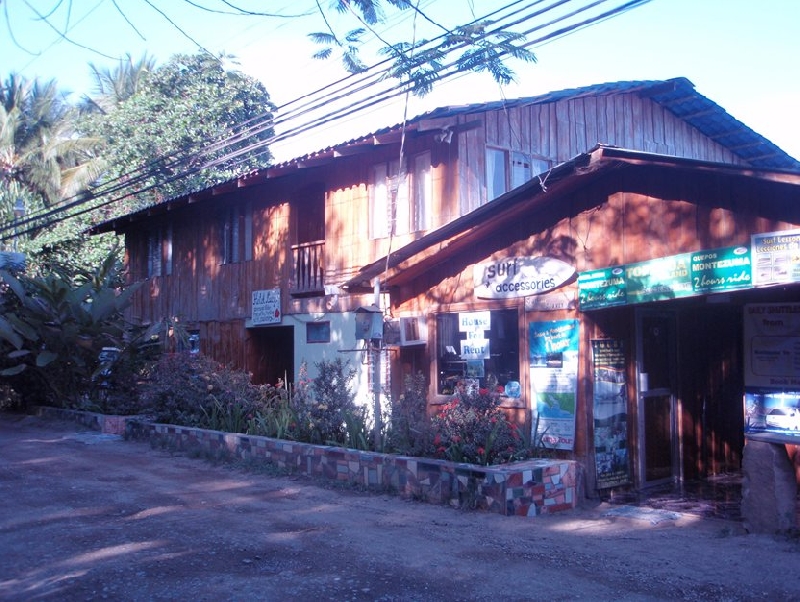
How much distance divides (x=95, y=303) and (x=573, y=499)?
34.5ft

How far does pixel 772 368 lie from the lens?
9.17 meters

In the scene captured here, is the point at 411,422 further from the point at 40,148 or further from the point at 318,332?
the point at 40,148

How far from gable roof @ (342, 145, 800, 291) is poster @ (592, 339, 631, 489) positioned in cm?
184

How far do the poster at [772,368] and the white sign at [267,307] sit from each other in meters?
9.38

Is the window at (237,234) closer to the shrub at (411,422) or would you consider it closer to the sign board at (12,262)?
the sign board at (12,262)

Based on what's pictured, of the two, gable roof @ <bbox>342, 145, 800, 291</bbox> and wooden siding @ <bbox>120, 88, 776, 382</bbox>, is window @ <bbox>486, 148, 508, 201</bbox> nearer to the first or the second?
wooden siding @ <bbox>120, 88, 776, 382</bbox>

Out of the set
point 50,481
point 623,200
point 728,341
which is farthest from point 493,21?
point 50,481

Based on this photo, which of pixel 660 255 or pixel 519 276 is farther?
pixel 519 276

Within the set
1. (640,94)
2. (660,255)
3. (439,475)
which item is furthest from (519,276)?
(640,94)

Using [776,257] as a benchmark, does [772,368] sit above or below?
below

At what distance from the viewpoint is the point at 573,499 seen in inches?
338

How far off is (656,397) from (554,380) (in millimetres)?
1364

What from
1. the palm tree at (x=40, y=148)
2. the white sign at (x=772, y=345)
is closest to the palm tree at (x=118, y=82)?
the palm tree at (x=40, y=148)

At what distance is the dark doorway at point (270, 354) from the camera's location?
17203mm
